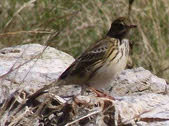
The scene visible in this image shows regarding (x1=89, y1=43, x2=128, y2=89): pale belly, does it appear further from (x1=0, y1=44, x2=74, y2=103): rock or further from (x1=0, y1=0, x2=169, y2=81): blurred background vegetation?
(x1=0, y1=0, x2=169, y2=81): blurred background vegetation

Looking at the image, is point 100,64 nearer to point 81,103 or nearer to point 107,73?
point 107,73

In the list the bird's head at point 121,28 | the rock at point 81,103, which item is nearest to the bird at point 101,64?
the bird's head at point 121,28

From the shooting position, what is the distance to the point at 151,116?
5941 mm

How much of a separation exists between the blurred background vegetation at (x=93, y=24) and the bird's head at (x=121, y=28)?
2099mm

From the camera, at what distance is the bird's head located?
749 cm

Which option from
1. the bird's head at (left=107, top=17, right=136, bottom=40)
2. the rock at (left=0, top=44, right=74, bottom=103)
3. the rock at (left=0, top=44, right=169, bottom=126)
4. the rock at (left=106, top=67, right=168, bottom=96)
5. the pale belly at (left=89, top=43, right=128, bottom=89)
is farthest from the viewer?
the bird's head at (left=107, top=17, right=136, bottom=40)

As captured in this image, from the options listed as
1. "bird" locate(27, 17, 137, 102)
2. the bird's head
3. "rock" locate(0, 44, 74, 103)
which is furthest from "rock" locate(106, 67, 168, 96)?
"rock" locate(0, 44, 74, 103)

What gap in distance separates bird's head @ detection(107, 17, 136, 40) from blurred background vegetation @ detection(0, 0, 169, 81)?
6.89 ft

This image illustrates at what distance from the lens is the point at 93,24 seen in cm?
998

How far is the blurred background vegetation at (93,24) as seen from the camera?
9727 mm

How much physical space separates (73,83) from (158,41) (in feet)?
9.90

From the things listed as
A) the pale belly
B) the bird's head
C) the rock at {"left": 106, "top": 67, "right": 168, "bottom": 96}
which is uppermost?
the bird's head

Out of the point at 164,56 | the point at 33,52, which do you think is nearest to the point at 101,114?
the point at 33,52

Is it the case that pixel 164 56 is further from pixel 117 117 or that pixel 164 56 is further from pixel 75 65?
pixel 117 117
